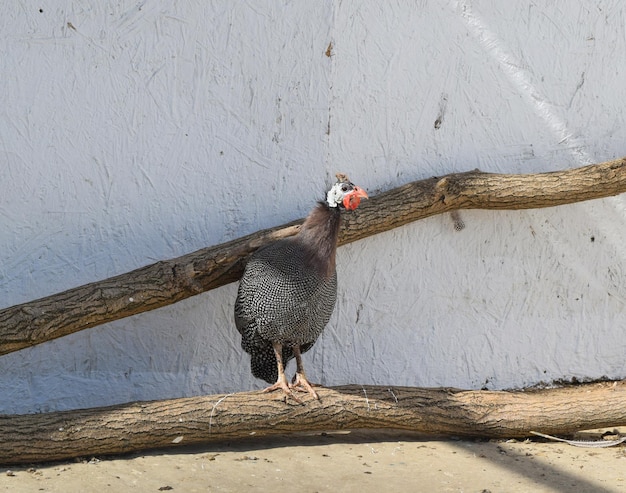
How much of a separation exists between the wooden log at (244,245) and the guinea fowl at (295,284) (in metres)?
0.26

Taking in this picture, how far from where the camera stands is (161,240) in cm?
416

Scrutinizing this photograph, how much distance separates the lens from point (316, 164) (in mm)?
4270

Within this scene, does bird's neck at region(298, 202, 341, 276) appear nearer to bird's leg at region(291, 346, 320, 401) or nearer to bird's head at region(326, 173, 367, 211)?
bird's head at region(326, 173, 367, 211)

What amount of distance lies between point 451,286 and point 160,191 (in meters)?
1.59

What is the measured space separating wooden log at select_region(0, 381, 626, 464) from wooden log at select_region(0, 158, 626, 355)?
43 centimetres

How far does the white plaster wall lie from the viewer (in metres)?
4.05

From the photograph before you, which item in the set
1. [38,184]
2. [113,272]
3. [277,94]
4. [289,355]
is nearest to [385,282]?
[289,355]

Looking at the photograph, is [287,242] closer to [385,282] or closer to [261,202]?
[261,202]

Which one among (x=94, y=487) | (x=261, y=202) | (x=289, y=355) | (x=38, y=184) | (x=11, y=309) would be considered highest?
(x=38, y=184)

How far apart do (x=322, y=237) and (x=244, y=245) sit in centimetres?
46

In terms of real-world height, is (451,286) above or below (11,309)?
below

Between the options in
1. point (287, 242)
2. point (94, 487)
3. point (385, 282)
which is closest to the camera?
point (94, 487)

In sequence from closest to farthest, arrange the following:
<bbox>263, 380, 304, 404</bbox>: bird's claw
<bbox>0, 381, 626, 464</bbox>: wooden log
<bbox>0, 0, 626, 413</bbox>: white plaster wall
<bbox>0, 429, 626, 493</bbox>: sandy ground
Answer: <bbox>0, 429, 626, 493</bbox>: sandy ground < <bbox>0, 381, 626, 464</bbox>: wooden log < <bbox>263, 380, 304, 404</bbox>: bird's claw < <bbox>0, 0, 626, 413</bbox>: white plaster wall

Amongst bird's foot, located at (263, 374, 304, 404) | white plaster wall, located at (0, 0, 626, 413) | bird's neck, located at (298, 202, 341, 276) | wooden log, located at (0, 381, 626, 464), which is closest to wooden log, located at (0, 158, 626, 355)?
white plaster wall, located at (0, 0, 626, 413)
